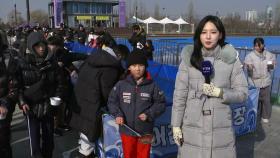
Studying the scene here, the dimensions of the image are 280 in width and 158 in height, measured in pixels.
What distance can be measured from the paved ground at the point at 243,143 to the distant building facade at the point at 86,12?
5925 centimetres

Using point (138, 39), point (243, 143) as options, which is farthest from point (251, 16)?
point (243, 143)

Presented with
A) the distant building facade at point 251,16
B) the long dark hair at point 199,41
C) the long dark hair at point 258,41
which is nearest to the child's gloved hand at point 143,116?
the long dark hair at point 199,41

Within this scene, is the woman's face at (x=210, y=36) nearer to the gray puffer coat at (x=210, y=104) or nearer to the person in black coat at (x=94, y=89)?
the gray puffer coat at (x=210, y=104)

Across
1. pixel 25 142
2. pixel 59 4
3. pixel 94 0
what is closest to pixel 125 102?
pixel 25 142

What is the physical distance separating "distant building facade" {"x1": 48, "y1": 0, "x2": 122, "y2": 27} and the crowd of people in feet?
200

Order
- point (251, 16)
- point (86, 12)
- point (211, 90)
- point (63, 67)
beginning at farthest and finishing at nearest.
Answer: point (251, 16), point (86, 12), point (63, 67), point (211, 90)

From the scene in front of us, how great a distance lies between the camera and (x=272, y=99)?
9141 millimetres

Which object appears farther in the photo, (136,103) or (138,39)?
(138,39)

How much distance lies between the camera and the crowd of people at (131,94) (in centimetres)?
316

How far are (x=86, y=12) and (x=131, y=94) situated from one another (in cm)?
6969

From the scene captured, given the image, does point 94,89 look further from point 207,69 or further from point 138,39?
point 138,39

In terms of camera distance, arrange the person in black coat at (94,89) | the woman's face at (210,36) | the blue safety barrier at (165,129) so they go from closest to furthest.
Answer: the woman's face at (210,36), the person in black coat at (94,89), the blue safety barrier at (165,129)

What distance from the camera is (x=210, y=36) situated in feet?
10.3

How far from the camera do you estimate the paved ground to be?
5891mm
